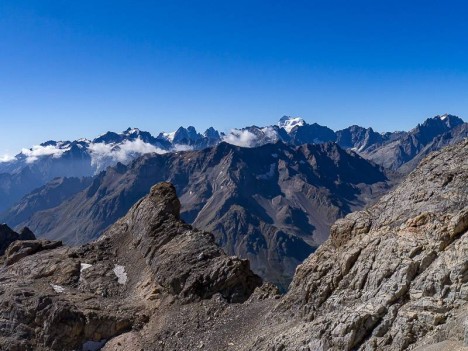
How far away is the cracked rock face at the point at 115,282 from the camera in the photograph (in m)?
52.9

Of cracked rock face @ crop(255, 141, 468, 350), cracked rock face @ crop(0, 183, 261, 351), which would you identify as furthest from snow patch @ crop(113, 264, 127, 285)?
cracked rock face @ crop(255, 141, 468, 350)

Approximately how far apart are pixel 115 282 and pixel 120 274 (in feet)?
8.49

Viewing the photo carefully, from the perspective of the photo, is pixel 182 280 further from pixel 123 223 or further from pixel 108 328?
pixel 123 223

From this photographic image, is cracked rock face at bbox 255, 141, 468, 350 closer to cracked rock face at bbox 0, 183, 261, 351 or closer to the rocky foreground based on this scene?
the rocky foreground

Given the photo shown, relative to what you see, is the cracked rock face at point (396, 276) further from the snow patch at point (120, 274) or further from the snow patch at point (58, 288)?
the snow patch at point (58, 288)

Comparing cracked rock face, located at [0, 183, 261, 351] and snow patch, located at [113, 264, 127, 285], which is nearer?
cracked rock face, located at [0, 183, 261, 351]

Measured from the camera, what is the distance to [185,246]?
64.0m

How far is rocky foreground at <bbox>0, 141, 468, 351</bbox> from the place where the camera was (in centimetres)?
3062

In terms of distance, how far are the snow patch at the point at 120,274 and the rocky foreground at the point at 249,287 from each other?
0.14 metres

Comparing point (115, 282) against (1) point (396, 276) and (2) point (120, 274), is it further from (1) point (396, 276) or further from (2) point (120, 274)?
(1) point (396, 276)

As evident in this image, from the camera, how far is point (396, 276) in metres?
32.7

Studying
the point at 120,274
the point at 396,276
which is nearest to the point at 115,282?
the point at 120,274

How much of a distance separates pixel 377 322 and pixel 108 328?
33.5 meters

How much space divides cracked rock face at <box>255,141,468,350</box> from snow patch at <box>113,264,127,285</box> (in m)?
Result: 26.8
